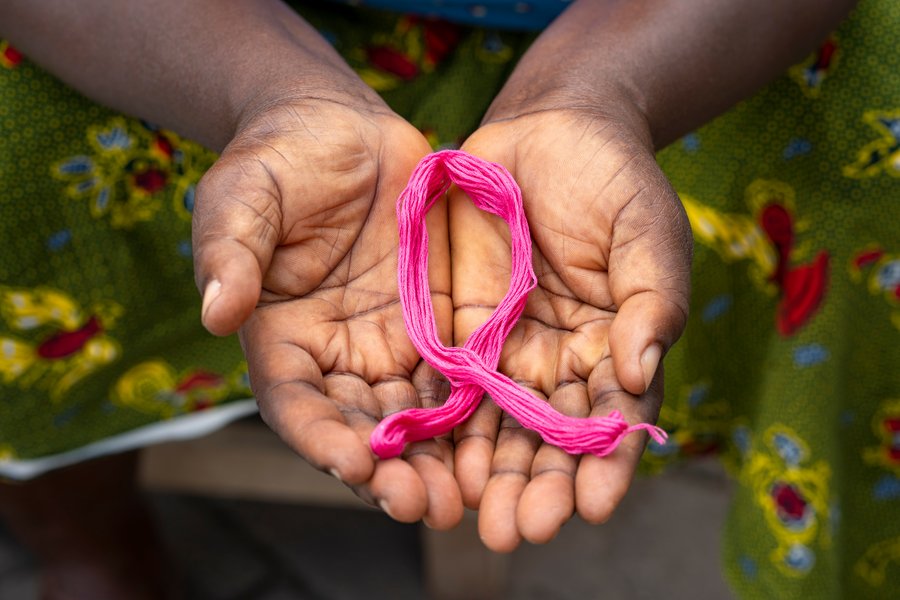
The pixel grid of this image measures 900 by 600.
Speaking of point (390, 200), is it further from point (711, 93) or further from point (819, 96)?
point (819, 96)

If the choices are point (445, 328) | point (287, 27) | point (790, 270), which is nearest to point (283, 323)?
point (445, 328)

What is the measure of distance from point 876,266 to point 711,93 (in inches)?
14.2

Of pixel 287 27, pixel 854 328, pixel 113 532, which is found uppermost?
pixel 287 27

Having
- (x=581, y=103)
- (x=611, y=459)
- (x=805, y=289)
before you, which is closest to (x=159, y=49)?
(x=581, y=103)

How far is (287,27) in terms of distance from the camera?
1.30 metres

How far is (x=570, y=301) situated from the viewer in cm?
114

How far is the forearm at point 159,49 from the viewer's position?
4.12 ft

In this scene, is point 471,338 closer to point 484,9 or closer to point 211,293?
point 211,293

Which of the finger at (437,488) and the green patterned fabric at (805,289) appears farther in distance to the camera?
the green patterned fabric at (805,289)

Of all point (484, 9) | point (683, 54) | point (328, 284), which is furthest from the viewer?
point (484, 9)

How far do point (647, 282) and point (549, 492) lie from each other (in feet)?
0.82

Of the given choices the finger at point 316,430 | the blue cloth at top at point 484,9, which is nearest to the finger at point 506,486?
the finger at point 316,430

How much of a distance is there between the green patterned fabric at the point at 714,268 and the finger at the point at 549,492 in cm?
50

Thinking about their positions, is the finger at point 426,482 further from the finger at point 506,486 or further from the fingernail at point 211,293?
the fingernail at point 211,293
